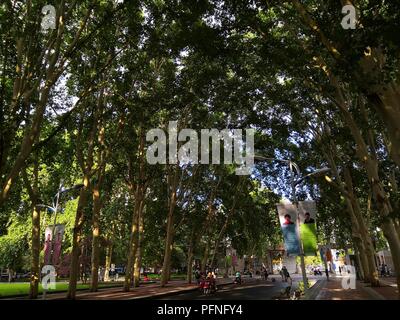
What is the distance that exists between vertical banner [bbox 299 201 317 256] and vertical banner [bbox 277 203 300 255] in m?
0.26

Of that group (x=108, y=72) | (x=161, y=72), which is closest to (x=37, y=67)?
(x=108, y=72)

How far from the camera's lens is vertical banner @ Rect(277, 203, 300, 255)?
589 inches

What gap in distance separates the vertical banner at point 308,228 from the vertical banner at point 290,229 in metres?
0.26

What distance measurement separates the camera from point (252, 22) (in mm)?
12602

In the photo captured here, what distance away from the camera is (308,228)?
14867 mm

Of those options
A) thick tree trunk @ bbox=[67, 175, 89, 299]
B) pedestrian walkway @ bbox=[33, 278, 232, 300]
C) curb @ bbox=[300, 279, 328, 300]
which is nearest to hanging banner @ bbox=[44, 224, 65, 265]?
thick tree trunk @ bbox=[67, 175, 89, 299]

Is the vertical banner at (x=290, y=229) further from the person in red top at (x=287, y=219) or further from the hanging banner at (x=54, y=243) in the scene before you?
the hanging banner at (x=54, y=243)

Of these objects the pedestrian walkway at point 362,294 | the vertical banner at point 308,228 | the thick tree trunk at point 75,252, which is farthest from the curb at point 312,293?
the thick tree trunk at point 75,252

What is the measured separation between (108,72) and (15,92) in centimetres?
596

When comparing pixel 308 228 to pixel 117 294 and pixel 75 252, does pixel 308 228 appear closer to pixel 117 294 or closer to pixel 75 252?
pixel 75 252

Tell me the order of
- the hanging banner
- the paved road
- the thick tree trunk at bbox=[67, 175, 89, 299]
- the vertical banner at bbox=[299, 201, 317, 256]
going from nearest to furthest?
the vertical banner at bbox=[299, 201, 317, 256]
the hanging banner
the thick tree trunk at bbox=[67, 175, 89, 299]
the paved road

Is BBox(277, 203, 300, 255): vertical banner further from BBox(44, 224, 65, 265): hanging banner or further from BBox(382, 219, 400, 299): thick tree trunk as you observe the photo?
BBox(44, 224, 65, 265): hanging banner

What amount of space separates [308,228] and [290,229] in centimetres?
67
